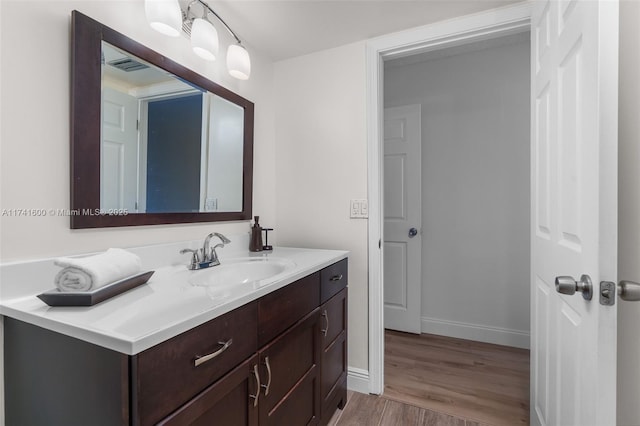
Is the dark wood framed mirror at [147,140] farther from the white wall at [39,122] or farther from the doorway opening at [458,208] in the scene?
the doorway opening at [458,208]

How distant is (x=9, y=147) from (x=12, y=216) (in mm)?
196

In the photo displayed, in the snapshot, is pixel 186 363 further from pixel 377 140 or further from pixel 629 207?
pixel 377 140

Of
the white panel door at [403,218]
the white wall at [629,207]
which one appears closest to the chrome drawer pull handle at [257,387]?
the white wall at [629,207]

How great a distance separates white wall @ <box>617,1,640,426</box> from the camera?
818mm

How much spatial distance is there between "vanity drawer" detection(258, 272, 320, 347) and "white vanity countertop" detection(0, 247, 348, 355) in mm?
47

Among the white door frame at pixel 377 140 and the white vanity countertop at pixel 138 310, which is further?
the white door frame at pixel 377 140

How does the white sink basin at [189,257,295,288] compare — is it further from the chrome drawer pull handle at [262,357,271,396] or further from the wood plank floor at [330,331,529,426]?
the wood plank floor at [330,331,529,426]

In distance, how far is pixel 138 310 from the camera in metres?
0.74

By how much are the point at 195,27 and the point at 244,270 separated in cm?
108

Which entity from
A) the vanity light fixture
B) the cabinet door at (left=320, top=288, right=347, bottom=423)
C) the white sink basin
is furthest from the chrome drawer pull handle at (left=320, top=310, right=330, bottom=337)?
the vanity light fixture

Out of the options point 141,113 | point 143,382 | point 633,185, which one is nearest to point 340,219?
point 141,113

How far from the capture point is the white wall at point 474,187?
92.7 inches

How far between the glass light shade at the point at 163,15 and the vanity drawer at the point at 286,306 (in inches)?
41.7

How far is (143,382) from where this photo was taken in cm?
61
